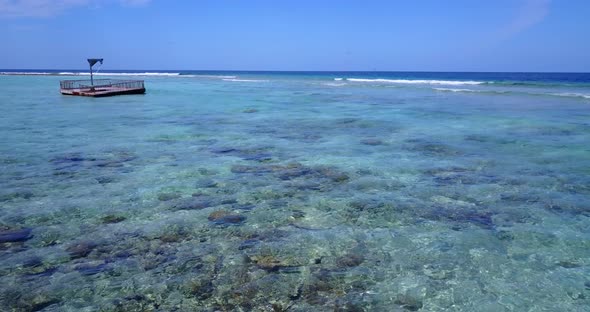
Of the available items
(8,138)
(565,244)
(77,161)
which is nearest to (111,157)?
(77,161)

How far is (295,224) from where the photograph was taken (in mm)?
8117

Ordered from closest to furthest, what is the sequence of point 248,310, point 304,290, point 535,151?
point 248,310, point 304,290, point 535,151

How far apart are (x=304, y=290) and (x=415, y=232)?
2.86m

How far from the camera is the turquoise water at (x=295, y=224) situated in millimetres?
5727

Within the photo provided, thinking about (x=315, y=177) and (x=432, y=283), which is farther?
(x=315, y=177)

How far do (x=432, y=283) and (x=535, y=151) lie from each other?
35.3 feet

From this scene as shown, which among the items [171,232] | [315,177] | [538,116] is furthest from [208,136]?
[538,116]

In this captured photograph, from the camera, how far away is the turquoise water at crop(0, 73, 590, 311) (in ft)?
18.8

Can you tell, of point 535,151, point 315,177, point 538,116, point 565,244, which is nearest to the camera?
point 565,244

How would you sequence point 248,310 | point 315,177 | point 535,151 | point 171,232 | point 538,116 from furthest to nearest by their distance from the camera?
point 538,116 → point 535,151 → point 315,177 → point 171,232 → point 248,310

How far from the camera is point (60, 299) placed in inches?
219

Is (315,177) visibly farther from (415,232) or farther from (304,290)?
(304,290)

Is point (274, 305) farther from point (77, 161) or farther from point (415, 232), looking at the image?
point (77, 161)

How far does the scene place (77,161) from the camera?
13.1m
